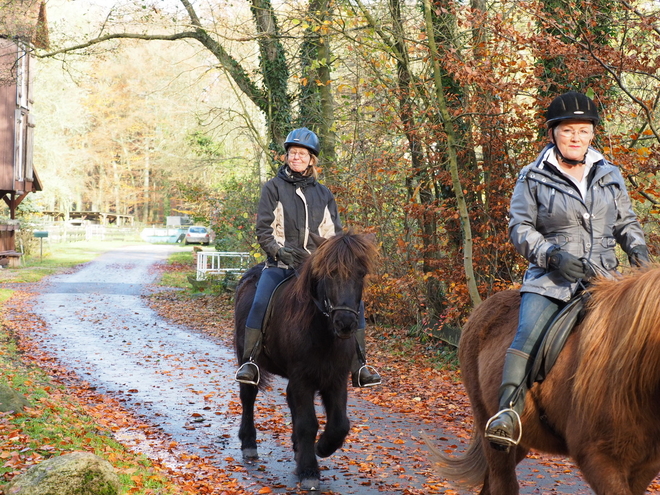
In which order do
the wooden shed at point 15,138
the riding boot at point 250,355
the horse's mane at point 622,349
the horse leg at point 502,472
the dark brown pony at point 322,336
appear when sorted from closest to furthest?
1. the horse's mane at point 622,349
2. the horse leg at point 502,472
3. the dark brown pony at point 322,336
4. the riding boot at point 250,355
5. the wooden shed at point 15,138

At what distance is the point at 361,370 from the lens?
662 centimetres

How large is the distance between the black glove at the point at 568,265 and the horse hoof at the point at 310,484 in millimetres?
3021

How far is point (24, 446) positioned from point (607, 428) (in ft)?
15.9

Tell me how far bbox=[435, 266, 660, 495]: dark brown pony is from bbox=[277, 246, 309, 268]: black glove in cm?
292

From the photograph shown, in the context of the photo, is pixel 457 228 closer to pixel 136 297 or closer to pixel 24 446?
pixel 24 446

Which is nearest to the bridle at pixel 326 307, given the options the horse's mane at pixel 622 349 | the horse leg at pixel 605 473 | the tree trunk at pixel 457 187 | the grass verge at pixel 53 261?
the horse's mane at pixel 622 349

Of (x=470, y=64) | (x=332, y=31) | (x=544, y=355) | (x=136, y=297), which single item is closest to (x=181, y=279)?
(x=136, y=297)

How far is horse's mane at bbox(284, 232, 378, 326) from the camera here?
237 inches

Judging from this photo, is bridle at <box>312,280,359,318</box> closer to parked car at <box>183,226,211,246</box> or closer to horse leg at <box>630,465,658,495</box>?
horse leg at <box>630,465,658,495</box>

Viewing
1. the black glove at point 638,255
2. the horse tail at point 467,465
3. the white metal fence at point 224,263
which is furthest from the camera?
the white metal fence at point 224,263

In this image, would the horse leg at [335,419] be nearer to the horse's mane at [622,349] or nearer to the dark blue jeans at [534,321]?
the dark blue jeans at [534,321]

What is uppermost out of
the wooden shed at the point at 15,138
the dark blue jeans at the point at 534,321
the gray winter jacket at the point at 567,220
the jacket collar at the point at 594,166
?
the wooden shed at the point at 15,138

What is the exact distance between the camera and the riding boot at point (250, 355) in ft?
22.6

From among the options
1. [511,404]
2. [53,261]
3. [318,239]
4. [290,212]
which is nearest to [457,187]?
[290,212]
